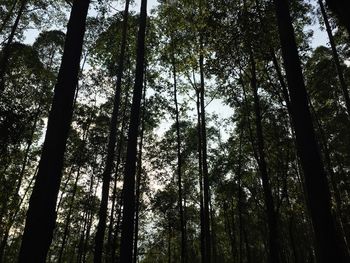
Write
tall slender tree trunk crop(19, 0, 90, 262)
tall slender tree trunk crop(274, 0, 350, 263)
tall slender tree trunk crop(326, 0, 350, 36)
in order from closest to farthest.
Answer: tall slender tree trunk crop(326, 0, 350, 36), tall slender tree trunk crop(19, 0, 90, 262), tall slender tree trunk crop(274, 0, 350, 263)

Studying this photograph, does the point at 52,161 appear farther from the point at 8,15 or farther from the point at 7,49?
the point at 8,15

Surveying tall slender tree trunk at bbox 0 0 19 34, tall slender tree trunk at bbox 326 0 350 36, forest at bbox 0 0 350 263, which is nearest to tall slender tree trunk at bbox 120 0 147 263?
forest at bbox 0 0 350 263

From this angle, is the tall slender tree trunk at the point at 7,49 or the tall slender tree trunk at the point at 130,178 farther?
the tall slender tree trunk at the point at 7,49

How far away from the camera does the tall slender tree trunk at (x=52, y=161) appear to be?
11.6 feet

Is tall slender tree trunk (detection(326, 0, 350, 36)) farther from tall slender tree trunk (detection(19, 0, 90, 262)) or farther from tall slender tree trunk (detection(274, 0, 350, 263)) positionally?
tall slender tree trunk (detection(19, 0, 90, 262))

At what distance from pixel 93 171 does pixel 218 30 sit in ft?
54.9


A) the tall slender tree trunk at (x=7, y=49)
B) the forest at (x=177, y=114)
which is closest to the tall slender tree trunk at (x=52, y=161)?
the forest at (x=177, y=114)

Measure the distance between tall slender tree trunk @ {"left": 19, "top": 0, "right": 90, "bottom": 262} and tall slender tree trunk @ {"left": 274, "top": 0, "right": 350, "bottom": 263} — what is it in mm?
3829

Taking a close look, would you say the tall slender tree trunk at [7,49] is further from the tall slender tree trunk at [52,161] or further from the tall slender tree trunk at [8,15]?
the tall slender tree trunk at [52,161]

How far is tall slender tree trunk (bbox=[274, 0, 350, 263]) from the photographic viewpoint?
4742 mm

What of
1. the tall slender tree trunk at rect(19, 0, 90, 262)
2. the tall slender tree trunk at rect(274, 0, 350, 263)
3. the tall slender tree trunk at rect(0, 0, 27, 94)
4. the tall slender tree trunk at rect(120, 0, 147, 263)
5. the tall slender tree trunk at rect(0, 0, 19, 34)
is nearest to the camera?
the tall slender tree trunk at rect(19, 0, 90, 262)

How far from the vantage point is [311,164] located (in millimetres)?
5270

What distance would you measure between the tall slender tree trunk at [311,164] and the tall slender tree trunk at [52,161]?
3.83 meters

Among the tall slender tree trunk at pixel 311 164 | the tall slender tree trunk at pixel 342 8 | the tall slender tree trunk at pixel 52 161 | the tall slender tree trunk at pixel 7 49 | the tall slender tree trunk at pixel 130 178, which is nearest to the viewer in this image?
the tall slender tree trunk at pixel 342 8
